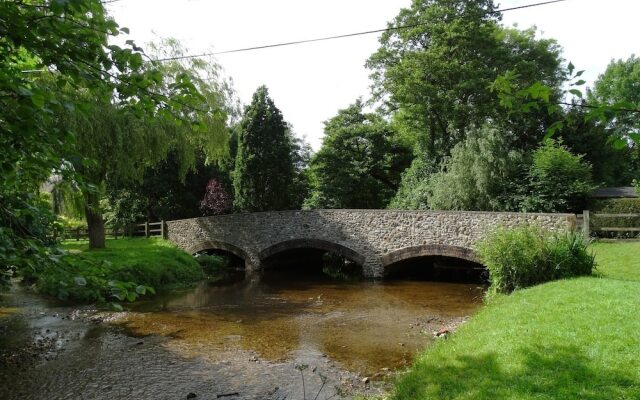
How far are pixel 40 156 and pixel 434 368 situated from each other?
508 centimetres

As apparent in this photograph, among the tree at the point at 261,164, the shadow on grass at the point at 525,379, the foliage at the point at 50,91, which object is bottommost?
the shadow on grass at the point at 525,379

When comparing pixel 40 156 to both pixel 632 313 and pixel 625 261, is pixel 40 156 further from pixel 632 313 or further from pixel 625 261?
pixel 625 261

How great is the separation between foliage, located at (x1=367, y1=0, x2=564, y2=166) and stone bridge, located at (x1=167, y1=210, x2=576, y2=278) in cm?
775

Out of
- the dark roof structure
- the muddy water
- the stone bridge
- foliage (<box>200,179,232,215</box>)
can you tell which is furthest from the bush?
foliage (<box>200,179,232,215</box>)

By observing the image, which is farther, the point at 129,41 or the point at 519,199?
the point at 519,199

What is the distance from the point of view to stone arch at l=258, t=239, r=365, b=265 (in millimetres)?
17328

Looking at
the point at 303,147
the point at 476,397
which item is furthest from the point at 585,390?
the point at 303,147

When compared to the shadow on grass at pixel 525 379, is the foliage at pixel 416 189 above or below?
above

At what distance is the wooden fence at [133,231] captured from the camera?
23434mm

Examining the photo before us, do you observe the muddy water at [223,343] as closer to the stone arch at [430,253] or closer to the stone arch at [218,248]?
the stone arch at [430,253]

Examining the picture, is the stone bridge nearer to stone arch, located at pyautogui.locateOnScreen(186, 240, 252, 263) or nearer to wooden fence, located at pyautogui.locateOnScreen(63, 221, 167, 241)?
stone arch, located at pyautogui.locateOnScreen(186, 240, 252, 263)

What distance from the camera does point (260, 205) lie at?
24312mm

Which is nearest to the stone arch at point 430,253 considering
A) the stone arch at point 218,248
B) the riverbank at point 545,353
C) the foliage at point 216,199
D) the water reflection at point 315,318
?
the water reflection at point 315,318

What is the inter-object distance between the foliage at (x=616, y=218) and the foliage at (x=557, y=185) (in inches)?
25.8
